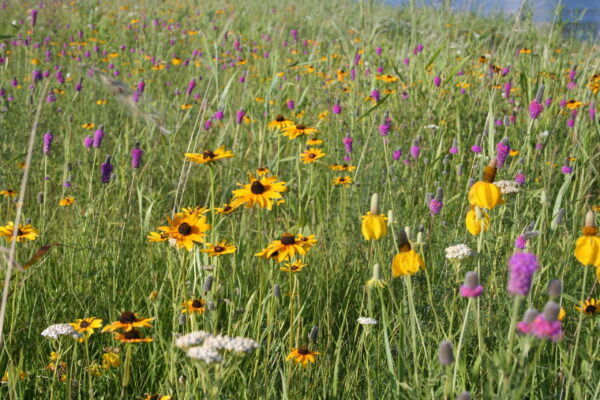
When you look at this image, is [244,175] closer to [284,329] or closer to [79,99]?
[284,329]

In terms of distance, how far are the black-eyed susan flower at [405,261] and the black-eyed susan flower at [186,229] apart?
54 centimetres

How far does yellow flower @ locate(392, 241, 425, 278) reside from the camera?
110 centimetres

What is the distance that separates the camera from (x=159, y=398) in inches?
51.9

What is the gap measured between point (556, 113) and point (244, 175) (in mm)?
1886

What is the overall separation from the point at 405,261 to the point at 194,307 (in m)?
0.64

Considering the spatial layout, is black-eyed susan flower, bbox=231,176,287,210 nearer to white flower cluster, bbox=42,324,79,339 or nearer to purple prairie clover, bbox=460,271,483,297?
white flower cluster, bbox=42,324,79,339

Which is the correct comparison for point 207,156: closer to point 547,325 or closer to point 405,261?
point 405,261

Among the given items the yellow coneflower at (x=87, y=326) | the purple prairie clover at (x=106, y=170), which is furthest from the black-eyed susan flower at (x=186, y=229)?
the purple prairie clover at (x=106, y=170)

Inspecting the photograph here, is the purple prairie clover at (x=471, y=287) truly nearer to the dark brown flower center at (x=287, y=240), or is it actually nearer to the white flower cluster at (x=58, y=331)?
the dark brown flower center at (x=287, y=240)

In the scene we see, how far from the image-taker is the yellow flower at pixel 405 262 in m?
1.10

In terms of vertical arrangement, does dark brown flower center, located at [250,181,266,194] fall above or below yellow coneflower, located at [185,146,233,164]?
below

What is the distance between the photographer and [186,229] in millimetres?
1486

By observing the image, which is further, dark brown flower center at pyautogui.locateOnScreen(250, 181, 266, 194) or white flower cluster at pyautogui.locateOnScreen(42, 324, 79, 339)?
dark brown flower center at pyautogui.locateOnScreen(250, 181, 266, 194)

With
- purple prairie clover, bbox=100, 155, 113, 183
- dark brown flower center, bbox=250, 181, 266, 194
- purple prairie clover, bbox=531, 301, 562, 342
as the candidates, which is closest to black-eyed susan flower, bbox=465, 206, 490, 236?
purple prairie clover, bbox=531, 301, 562, 342
